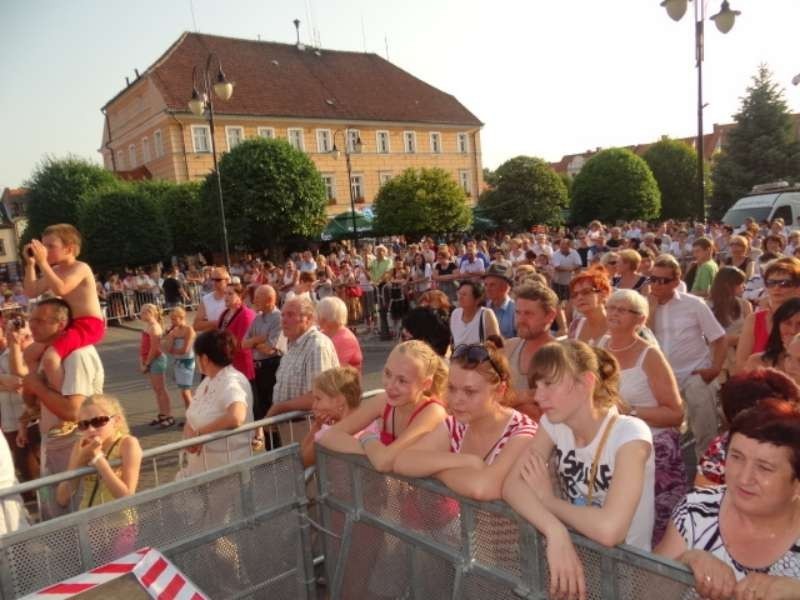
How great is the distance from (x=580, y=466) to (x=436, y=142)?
57475 mm

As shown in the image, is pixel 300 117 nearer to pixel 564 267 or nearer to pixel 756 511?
pixel 564 267

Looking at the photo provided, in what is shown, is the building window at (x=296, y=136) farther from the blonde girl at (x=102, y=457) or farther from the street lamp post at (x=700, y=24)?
the blonde girl at (x=102, y=457)

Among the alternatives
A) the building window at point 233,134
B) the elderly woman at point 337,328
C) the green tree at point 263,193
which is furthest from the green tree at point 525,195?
the elderly woman at point 337,328

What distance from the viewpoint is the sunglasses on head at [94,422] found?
11.2 ft

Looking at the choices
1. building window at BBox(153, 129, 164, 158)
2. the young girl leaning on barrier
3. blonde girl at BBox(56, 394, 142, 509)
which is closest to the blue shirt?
the young girl leaning on barrier

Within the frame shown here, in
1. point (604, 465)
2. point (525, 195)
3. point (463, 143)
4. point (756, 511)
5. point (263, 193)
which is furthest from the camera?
point (463, 143)

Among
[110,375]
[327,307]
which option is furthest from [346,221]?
[327,307]

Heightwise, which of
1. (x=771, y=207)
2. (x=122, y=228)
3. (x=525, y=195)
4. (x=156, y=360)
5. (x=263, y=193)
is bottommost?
(x=156, y=360)

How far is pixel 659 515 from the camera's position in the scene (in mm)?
3457

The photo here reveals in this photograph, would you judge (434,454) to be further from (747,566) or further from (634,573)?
(747,566)

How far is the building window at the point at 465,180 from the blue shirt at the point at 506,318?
54036 mm

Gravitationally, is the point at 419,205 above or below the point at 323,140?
below

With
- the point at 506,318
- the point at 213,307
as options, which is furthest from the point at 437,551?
the point at 213,307

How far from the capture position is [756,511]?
1.99 metres
